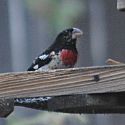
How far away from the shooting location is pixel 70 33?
8.07 ft

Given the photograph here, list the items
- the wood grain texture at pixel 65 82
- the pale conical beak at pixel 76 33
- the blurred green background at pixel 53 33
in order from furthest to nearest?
the blurred green background at pixel 53 33, the pale conical beak at pixel 76 33, the wood grain texture at pixel 65 82

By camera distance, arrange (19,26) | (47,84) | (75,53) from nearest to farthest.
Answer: (47,84) < (75,53) < (19,26)

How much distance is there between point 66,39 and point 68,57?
193 mm

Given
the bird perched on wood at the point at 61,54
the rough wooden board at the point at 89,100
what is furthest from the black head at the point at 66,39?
the rough wooden board at the point at 89,100

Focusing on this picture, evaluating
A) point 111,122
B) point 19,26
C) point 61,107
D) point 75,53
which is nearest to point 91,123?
point 111,122

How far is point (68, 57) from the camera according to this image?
91.7 inches

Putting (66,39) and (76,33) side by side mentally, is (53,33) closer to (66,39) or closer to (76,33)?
(66,39)

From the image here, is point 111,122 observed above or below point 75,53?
below

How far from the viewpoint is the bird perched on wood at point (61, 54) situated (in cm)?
221

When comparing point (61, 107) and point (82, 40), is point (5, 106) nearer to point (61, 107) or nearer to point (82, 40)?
point (61, 107)

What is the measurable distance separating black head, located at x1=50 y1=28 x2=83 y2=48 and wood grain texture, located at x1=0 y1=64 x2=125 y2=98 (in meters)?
1.03

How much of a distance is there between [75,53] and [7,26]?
0.36 meters

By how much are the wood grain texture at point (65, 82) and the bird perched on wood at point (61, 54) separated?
772 mm

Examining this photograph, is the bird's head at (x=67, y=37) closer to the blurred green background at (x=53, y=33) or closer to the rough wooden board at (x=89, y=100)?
the blurred green background at (x=53, y=33)
